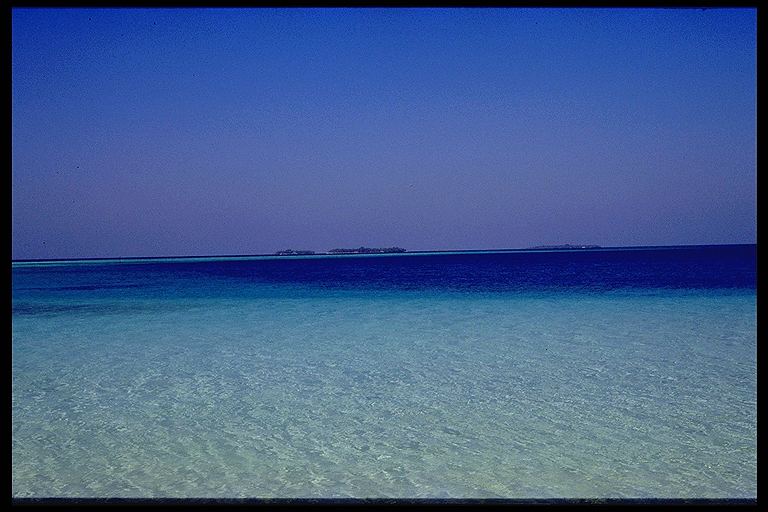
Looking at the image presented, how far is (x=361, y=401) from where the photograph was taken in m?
4.05

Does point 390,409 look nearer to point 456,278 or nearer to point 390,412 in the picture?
point 390,412

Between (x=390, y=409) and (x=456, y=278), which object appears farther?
(x=456, y=278)

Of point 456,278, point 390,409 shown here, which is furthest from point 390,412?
point 456,278

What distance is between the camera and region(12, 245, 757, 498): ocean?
9.00ft

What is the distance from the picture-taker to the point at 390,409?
3844mm

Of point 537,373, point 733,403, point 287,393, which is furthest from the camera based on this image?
point 537,373

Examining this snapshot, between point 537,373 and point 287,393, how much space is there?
2042mm

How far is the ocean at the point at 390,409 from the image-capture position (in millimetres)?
2742

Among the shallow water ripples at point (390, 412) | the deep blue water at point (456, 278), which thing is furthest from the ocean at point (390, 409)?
the deep blue water at point (456, 278)

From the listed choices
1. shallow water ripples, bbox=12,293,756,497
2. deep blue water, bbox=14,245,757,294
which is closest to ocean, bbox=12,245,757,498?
shallow water ripples, bbox=12,293,756,497
